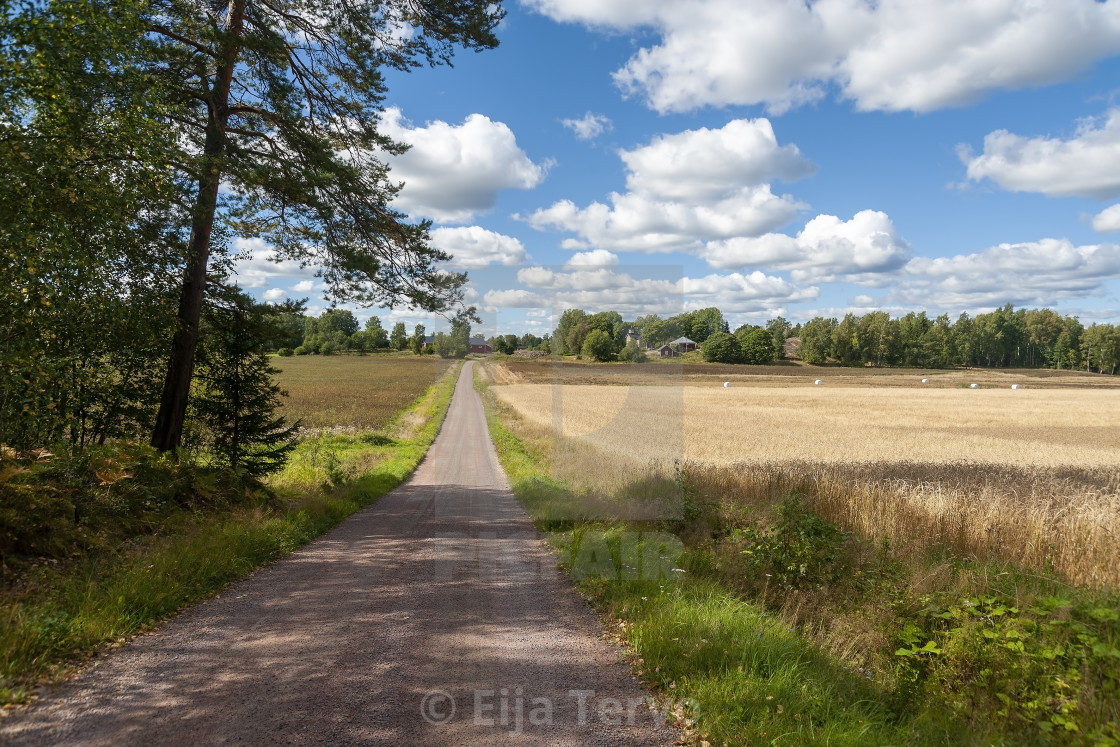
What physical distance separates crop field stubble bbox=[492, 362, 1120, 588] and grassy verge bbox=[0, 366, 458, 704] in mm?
6742

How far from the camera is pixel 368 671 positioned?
179 inches

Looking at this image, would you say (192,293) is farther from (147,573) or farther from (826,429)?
(826,429)

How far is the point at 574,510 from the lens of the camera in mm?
10859

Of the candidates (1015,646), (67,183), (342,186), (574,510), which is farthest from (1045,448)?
(67,183)

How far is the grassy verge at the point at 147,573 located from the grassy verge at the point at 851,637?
459cm

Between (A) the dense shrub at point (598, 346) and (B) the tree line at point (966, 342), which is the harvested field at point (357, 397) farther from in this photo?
(B) the tree line at point (966, 342)

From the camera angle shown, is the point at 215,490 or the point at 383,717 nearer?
the point at 383,717

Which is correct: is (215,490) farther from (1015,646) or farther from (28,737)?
(1015,646)

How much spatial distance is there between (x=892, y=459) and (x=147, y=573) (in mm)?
17470

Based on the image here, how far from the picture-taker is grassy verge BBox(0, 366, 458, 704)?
4527mm

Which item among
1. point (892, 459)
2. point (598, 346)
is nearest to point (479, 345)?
point (598, 346)

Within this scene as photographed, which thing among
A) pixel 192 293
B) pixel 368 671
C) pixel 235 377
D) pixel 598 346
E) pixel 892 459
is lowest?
pixel 892 459

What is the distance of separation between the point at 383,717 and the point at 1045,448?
2505cm

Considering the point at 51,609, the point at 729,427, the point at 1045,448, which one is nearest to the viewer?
the point at 51,609
